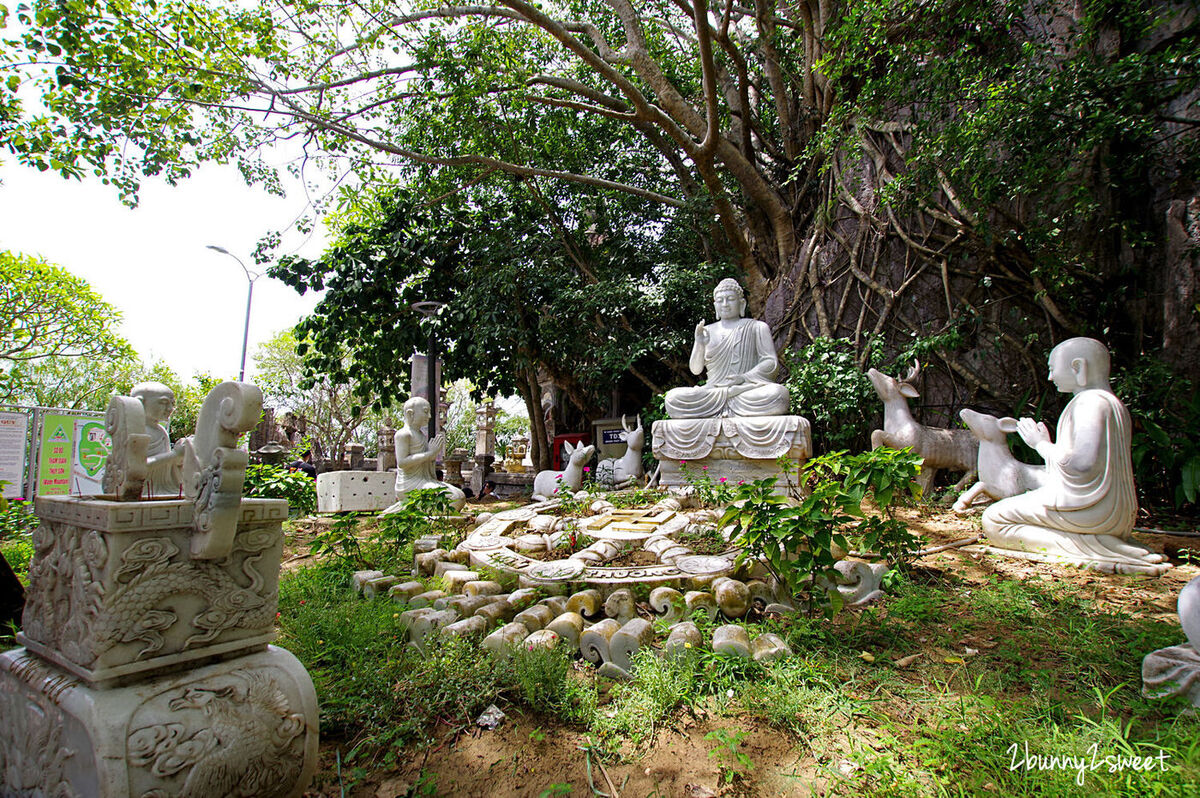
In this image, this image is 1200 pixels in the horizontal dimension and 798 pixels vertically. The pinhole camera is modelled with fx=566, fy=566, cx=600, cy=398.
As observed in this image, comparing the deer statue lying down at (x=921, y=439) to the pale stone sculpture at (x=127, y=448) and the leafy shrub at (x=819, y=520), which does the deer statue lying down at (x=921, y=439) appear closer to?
the leafy shrub at (x=819, y=520)

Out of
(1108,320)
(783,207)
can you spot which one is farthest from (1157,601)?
(783,207)

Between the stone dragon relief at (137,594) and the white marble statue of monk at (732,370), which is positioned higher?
the white marble statue of monk at (732,370)

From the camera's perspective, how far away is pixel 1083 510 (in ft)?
12.5

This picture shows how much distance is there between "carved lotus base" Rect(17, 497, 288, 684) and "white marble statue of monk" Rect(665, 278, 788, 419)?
17.1 ft

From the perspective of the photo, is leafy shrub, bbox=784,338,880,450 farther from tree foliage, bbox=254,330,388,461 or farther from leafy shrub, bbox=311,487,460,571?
tree foliage, bbox=254,330,388,461

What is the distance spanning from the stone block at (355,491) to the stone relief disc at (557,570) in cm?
437

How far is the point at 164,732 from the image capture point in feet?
5.56

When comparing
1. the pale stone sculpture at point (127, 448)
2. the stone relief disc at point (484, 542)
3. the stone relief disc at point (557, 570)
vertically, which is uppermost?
the pale stone sculpture at point (127, 448)

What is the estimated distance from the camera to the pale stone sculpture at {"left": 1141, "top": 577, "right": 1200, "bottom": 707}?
1.92 meters

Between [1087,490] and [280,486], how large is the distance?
7333 millimetres

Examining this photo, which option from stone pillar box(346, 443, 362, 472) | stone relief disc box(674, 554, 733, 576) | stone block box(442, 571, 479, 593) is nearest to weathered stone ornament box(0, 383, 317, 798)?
stone block box(442, 571, 479, 593)

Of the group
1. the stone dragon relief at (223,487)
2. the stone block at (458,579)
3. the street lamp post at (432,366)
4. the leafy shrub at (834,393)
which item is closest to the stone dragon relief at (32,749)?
the stone dragon relief at (223,487)

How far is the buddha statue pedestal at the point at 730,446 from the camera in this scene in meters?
5.99

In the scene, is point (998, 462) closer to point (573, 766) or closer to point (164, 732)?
point (573, 766)
